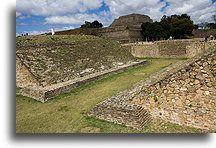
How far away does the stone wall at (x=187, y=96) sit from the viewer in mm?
4457

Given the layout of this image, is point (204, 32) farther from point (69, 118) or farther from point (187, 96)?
point (69, 118)

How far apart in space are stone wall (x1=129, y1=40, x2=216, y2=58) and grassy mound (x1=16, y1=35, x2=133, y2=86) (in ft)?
26.9

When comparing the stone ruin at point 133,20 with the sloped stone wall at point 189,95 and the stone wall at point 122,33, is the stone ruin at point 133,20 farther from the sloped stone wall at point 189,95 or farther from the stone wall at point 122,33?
the sloped stone wall at point 189,95

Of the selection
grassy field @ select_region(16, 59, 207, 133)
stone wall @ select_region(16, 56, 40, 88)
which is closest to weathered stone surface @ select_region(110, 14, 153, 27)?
stone wall @ select_region(16, 56, 40, 88)

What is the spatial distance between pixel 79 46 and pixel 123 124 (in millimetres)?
12333

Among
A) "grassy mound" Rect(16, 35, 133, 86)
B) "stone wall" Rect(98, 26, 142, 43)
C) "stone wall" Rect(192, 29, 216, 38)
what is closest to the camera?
"grassy mound" Rect(16, 35, 133, 86)

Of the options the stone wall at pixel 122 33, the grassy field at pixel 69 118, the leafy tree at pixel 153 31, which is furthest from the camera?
the leafy tree at pixel 153 31

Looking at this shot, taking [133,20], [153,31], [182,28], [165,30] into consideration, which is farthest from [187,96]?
[133,20]

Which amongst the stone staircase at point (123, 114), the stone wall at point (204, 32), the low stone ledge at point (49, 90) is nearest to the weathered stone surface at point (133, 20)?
the stone wall at point (204, 32)

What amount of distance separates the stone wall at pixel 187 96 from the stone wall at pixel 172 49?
57.0 ft

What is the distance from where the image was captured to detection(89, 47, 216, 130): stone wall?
14.6 ft

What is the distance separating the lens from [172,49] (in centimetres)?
2295

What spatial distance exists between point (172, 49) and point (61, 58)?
16.7 meters

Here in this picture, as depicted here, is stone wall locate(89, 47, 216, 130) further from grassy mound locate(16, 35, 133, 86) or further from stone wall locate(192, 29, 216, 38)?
stone wall locate(192, 29, 216, 38)
